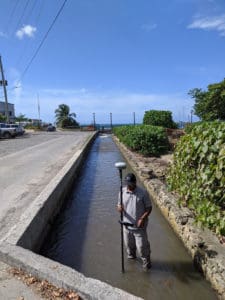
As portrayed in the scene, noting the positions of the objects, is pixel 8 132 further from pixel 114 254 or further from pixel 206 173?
pixel 206 173

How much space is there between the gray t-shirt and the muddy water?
2.88 ft

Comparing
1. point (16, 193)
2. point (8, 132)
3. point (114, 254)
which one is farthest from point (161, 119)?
point (114, 254)

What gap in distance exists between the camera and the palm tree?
242 feet

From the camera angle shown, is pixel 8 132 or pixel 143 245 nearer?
pixel 143 245

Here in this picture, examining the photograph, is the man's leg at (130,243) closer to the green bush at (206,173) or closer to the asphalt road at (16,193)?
the green bush at (206,173)

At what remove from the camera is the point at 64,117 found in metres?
75.9

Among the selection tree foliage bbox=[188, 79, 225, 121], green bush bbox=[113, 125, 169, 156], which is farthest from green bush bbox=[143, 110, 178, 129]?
green bush bbox=[113, 125, 169, 156]

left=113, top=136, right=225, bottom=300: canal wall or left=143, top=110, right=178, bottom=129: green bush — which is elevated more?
left=143, top=110, right=178, bottom=129: green bush

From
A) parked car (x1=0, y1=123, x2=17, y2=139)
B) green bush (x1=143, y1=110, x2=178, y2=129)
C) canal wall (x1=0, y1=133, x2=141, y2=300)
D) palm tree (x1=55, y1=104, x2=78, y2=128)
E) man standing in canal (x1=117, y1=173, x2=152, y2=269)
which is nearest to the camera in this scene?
canal wall (x1=0, y1=133, x2=141, y2=300)

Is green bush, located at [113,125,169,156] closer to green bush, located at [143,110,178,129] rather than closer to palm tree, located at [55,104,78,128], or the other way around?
green bush, located at [143,110,178,129]

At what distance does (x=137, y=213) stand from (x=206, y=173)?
3.91 ft

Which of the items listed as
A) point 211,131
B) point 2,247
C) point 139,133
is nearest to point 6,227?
point 2,247

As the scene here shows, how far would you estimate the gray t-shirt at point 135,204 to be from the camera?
4.98 metres

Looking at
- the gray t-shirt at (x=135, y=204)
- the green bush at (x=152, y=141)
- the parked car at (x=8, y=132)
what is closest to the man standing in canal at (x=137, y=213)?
the gray t-shirt at (x=135, y=204)
